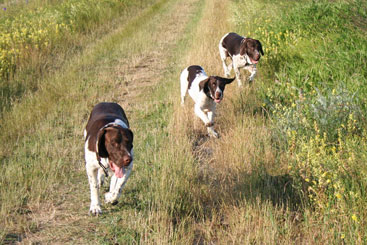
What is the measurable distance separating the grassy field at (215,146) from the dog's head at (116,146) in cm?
48

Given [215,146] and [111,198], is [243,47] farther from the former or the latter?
[111,198]

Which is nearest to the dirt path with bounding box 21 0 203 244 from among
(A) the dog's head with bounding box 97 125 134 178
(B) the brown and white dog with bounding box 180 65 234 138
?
(A) the dog's head with bounding box 97 125 134 178

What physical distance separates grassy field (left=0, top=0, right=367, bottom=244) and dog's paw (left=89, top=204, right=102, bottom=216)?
0.06 metres

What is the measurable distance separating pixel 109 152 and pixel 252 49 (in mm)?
4374

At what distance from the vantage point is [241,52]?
738 centimetres

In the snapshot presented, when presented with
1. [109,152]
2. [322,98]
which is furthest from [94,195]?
[322,98]

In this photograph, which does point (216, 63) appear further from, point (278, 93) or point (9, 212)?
point (9, 212)

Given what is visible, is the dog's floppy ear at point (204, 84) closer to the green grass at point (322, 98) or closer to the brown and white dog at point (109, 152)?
the green grass at point (322, 98)

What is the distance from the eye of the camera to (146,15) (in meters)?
16.9

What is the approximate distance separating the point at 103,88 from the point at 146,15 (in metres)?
9.61

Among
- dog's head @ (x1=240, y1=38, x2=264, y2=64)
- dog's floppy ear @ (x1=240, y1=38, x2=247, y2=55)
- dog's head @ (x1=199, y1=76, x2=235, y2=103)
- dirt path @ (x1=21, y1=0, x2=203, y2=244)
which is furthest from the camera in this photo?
dog's floppy ear @ (x1=240, y1=38, x2=247, y2=55)

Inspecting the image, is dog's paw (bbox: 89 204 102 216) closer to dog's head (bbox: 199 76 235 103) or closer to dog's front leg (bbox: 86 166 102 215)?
dog's front leg (bbox: 86 166 102 215)

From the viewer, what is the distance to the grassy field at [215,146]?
3.35 metres

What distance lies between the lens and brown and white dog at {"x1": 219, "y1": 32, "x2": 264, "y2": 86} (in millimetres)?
7107
